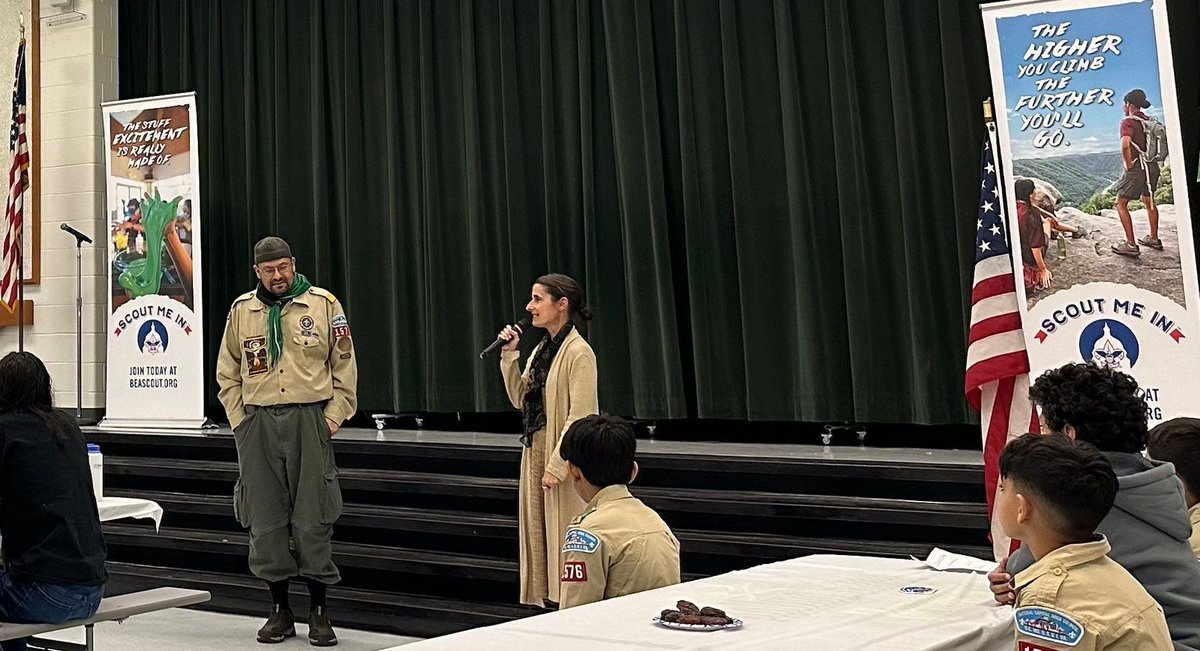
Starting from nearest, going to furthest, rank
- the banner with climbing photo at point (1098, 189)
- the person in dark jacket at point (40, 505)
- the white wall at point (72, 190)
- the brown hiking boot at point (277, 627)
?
the person in dark jacket at point (40, 505)
the banner with climbing photo at point (1098, 189)
the brown hiking boot at point (277, 627)
the white wall at point (72, 190)

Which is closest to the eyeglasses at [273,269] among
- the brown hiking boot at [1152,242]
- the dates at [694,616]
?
the dates at [694,616]

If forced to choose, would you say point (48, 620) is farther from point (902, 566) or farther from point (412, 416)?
point (412, 416)

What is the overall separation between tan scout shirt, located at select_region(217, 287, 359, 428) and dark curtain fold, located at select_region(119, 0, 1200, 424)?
6.48 feet

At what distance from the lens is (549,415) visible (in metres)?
4.55

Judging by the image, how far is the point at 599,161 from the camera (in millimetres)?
6984

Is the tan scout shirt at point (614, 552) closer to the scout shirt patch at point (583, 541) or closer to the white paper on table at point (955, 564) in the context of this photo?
the scout shirt patch at point (583, 541)

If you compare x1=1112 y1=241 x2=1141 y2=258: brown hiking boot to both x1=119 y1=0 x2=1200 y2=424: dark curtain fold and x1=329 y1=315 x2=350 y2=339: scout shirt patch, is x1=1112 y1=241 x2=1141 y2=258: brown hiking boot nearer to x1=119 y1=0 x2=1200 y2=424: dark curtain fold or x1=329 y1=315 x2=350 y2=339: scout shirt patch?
x1=119 y1=0 x2=1200 y2=424: dark curtain fold

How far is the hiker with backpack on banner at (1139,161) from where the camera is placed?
452cm

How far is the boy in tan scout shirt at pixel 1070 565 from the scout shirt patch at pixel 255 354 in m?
3.60

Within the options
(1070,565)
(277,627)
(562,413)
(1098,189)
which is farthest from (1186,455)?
(277,627)

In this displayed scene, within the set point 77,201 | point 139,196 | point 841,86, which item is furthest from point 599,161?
point 77,201

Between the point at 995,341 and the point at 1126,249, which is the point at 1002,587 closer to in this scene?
the point at 995,341

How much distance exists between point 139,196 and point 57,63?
161 cm

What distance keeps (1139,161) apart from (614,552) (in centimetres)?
284
